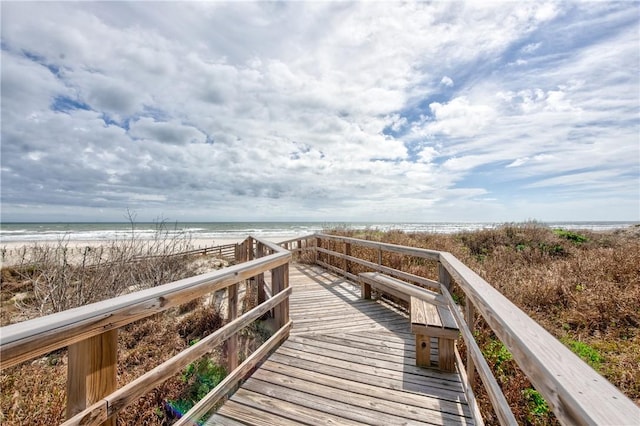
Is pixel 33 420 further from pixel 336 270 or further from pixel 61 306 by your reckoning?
pixel 336 270

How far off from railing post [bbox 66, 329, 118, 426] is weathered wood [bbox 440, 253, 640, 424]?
1.88m

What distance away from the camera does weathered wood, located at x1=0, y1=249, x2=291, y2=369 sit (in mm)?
1068

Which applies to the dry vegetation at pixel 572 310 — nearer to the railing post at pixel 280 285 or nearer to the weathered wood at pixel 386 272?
the weathered wood at pixel 386 272

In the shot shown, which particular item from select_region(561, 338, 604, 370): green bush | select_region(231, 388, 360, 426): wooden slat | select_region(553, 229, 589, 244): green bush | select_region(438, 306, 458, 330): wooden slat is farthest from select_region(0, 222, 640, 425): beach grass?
select_region(553, 229, 589, 244): green bush

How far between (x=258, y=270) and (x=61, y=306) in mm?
4466

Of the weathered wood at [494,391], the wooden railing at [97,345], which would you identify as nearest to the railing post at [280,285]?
the wooden railing at [97,345]

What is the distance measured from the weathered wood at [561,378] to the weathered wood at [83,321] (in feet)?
5.85

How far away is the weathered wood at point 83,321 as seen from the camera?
1.07 meters

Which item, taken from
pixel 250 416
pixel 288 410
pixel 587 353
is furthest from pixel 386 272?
pixel 250 416

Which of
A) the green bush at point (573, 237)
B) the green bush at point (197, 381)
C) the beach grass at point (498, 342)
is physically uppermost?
the green bush at point (573, 237)

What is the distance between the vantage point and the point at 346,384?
9.49 ft

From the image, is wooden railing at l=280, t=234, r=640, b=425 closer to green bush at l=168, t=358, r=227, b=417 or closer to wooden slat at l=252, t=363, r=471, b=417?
wooden slat at l=252, t=363, r=471, b=417

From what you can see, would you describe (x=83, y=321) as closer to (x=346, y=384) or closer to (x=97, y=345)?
(x=97, y=345)

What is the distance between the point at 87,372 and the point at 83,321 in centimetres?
31
